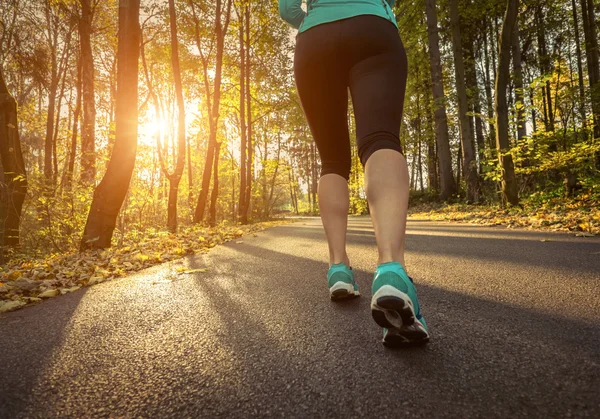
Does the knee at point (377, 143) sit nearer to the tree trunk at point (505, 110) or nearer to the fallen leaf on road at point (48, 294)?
the fallen leaf on road at point (48, 294)

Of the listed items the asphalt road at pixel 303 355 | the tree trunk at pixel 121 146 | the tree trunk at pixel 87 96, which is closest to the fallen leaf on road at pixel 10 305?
the asphalt road at pixel 303 355

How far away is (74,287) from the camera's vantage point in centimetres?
288

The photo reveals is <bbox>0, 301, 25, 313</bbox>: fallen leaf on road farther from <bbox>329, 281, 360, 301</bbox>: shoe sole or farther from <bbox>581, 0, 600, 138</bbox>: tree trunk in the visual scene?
<bbox>581, 0, 600, 138</bbox>: tree trunk

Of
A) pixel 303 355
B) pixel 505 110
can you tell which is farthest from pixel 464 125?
A: pixel 303 355

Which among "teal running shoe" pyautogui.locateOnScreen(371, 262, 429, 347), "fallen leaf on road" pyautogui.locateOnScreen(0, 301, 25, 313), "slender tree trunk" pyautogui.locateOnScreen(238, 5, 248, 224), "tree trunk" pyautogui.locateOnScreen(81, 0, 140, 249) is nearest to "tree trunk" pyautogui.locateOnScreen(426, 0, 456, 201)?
"slender tree trunk" pyautogui.locateOnScreen(238, 5, 248, 224)

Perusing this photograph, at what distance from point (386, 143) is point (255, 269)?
219 cm

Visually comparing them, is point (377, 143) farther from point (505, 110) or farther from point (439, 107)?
point (439, 107)

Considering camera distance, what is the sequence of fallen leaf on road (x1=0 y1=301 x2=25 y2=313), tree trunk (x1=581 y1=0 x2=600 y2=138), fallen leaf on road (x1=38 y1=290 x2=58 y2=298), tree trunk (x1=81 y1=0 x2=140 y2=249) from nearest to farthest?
fallen leaf on road (x1=0 y1=301 x2=25 y2=313), fallen leaf on road (x1=38 y1=290 x2=58 y2=298), tree trunk (x1=81 y1=0 x2=140 y2=249), tree trunk (x1=581 y1=0 x2=600 y2=138)

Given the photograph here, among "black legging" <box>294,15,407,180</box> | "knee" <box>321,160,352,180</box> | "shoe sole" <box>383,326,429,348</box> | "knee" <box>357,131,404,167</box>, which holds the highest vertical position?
"black legging" <box>294,15,407,180</box>

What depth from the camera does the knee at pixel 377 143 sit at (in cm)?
149

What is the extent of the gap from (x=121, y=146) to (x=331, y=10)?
16.6 feet

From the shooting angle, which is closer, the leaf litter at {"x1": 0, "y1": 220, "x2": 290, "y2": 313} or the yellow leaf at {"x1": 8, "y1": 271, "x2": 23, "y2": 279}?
the leaf litter at {"x1": 0, "y1": 220, "x2": 290, "y2": 313}

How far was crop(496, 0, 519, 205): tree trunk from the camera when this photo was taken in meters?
8.91

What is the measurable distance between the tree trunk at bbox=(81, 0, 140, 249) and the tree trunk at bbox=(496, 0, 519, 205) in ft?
28.1
